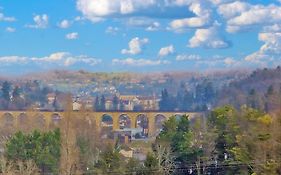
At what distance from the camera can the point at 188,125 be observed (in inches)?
1234

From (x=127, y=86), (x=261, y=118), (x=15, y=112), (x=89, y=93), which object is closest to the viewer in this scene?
(x=261, y=118)

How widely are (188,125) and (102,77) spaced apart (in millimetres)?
100581

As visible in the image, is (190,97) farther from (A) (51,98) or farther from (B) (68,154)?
(B) (68,154)

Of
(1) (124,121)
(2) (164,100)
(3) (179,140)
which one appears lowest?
(3) (179,140)

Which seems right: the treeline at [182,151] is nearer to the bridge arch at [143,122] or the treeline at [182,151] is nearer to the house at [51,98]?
the bridge arch at [143,122]

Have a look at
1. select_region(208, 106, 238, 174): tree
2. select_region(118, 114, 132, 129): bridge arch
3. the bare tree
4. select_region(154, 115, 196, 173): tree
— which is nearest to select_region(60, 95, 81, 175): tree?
the bare tree

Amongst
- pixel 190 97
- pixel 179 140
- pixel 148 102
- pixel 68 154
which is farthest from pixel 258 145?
pixel 190 97

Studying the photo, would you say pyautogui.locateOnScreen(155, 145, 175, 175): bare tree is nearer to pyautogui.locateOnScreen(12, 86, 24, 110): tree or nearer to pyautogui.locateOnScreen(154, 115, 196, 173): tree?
pyautogui.locateOnScreen(154, 115, 196, 173): tree

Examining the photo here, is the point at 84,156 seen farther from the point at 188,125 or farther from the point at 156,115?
the point at 156,115

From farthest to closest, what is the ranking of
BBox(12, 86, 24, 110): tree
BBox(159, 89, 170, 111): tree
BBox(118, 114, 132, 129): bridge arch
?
BBox(159, 89, 170, 111): tree < BBox(12, 86, 24, 110): tree < BBox(118, 114, 132, 129): bridge arch

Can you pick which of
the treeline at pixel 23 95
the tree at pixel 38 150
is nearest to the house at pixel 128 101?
the treeline at pixel 23 95

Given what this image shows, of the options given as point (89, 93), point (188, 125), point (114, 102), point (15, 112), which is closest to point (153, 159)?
point (188, 125)

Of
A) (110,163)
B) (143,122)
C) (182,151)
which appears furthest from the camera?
(143,122)

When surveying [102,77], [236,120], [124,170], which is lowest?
[124,170]
